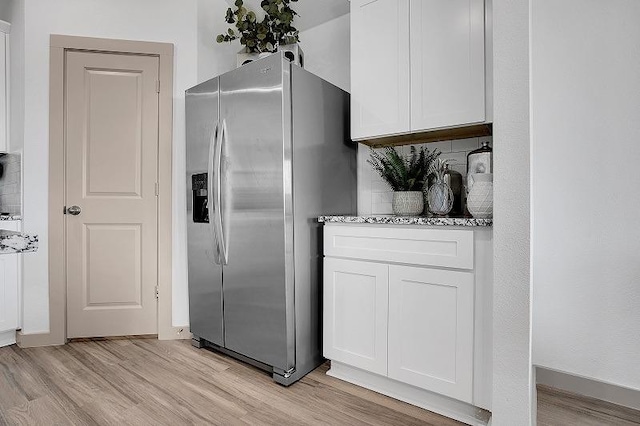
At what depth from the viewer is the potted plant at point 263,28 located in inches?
96.6

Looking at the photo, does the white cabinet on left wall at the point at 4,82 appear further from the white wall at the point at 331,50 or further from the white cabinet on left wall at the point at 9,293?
the white wall at the point at 331,50

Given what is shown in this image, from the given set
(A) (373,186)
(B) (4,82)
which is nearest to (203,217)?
(A) (373,186)

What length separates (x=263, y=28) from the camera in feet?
8.09

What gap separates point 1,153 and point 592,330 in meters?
4.03

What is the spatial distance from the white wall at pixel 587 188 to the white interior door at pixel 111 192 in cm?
254

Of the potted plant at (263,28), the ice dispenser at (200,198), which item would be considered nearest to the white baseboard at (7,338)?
the ice dispenser at (200,198)

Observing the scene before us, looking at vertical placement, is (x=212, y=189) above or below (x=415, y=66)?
below

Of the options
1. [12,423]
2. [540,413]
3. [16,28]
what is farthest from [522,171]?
[16,28]

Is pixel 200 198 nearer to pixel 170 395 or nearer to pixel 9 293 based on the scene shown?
pixel 170 395

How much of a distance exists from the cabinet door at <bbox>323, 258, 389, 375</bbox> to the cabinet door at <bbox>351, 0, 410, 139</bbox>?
31.7 inches

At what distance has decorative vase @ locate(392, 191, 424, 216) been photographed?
209cm

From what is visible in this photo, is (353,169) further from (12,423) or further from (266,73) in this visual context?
(12,423)

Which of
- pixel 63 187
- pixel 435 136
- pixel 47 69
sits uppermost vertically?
pixel 47 69

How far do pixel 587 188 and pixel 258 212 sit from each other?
169cm
